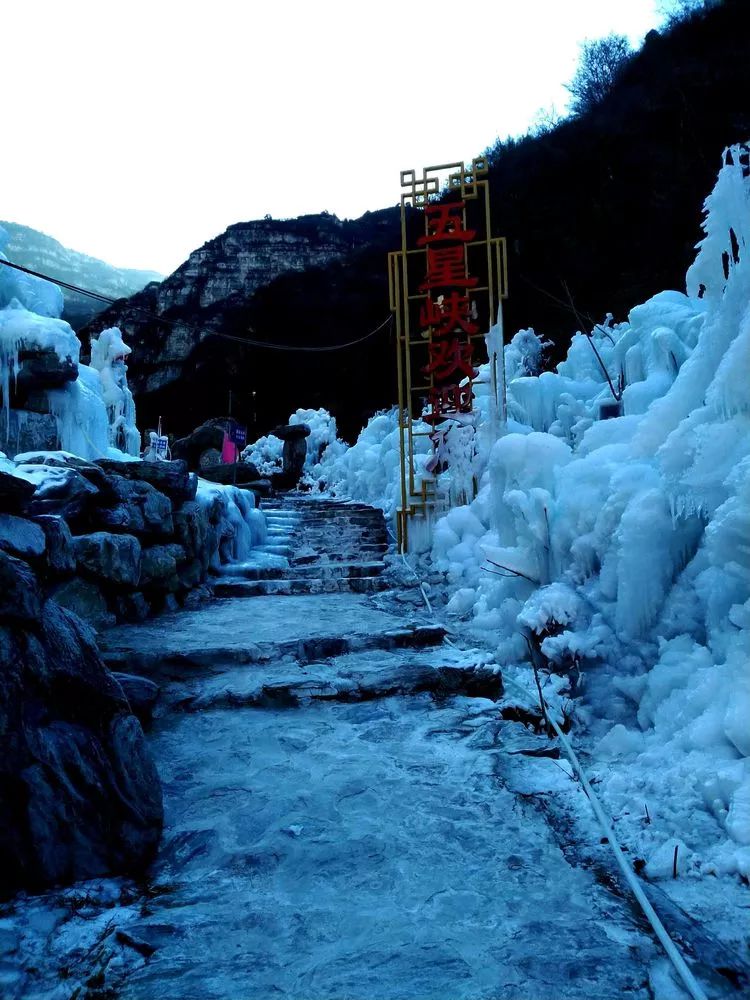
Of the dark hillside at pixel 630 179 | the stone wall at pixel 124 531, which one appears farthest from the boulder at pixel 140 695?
the dark hillside at pixel 630 179

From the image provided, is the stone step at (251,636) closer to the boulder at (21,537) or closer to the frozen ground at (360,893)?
the frozen ground at (360,893)

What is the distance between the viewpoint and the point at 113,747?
2.30 metres

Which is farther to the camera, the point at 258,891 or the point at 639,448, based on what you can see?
the point at 639,448

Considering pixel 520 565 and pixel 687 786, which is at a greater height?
pixel 520 565

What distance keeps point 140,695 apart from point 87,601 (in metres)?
2.23

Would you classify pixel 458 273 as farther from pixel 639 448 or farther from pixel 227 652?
pixel 227 652

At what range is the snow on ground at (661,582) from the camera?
229 centimetres

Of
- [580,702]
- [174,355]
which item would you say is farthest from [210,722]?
[174,355]

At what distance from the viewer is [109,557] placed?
18.0 ft

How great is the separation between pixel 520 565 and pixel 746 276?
2.35 m

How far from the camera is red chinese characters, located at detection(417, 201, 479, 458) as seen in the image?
26.2ft

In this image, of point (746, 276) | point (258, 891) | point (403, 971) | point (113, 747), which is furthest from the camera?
point (746, 276)

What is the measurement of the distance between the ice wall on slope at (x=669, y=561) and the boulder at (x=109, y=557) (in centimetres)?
334

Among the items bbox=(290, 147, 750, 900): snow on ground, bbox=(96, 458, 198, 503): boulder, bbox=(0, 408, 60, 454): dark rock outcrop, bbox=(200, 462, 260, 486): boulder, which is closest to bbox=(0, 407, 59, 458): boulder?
bbox=(0, 408, 60, 454): dark rock outcrop
